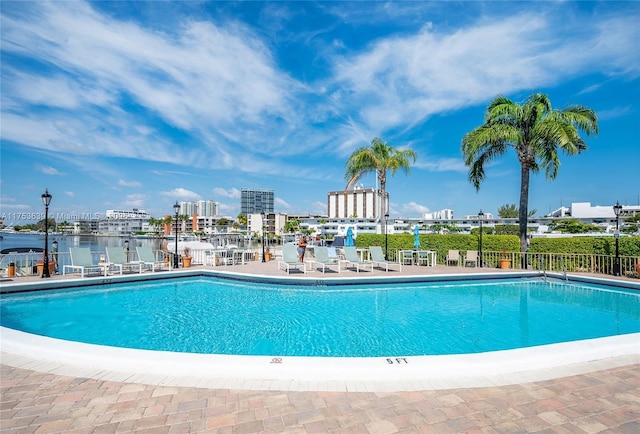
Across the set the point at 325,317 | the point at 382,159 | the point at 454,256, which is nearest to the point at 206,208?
the point at 382,159

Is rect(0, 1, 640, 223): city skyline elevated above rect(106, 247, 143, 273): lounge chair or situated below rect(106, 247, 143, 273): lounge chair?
above

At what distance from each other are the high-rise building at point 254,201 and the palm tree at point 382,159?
16399cm

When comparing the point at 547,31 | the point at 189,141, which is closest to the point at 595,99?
the point at 547,31

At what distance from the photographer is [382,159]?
21.4 metres

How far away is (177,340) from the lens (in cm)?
613

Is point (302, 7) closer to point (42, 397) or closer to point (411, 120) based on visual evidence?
point (411, 120)

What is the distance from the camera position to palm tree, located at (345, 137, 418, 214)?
69.7 ft

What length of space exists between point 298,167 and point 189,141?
15.6m

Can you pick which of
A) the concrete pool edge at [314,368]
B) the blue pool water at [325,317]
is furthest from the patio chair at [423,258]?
the concrete pool edge at [314,368]

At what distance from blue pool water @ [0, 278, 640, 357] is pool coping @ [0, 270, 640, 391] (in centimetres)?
160

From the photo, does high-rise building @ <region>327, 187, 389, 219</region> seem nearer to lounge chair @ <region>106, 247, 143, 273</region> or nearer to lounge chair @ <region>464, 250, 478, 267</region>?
lounge chair @ <region>464, 250, 478, 267</region>

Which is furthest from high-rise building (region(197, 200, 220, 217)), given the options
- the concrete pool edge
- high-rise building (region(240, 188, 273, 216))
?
the concrete pool edge

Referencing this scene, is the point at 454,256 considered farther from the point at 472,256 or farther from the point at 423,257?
the point at 423,257

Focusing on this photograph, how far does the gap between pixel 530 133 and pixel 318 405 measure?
17090 mm
